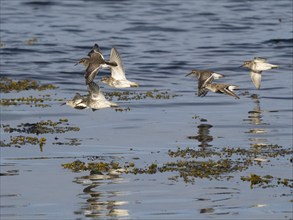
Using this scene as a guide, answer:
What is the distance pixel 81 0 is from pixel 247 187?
4452 cm

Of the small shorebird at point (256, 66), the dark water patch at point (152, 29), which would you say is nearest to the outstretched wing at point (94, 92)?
the small shorebird at point (256, 66)

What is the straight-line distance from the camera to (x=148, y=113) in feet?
90.1

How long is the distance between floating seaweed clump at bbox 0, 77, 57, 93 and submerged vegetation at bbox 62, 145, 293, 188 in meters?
9.92

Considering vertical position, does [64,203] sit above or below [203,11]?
below

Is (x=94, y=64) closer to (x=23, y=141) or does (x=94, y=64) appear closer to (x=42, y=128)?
(x=23, y=141)

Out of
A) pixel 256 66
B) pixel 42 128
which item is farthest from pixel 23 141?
pixel 256 66

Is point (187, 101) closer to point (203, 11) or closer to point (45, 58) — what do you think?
point (45, 58)

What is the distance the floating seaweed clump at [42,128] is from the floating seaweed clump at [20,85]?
5.51 m

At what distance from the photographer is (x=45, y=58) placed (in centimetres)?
3928

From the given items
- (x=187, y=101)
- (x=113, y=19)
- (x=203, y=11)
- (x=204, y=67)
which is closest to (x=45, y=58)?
(x=204, y=67)

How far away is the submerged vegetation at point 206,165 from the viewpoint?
64.1ft

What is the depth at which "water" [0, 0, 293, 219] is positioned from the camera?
58.9ft

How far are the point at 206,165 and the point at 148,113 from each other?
730 centimetres

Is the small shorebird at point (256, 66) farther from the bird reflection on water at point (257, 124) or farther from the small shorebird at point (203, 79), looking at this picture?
the small shorebird at point (203, 79)
